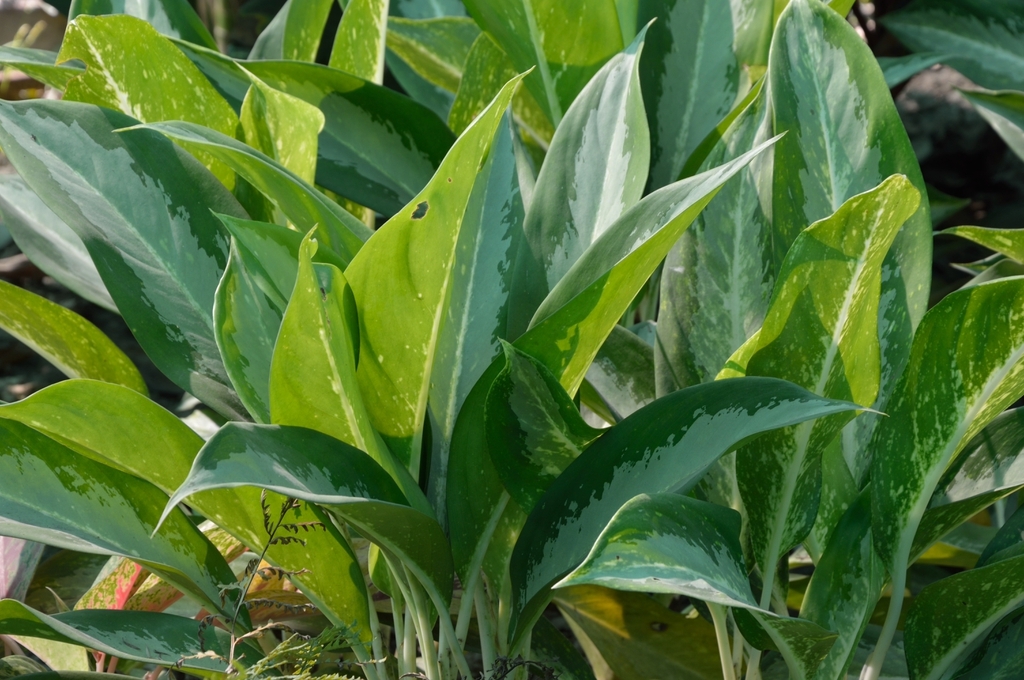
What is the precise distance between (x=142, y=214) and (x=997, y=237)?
641mm

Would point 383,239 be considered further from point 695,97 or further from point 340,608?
point 695,97

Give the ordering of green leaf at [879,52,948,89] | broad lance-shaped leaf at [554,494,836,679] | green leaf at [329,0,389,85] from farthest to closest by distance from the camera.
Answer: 1. green leaf at [879,52,948,89]
2. green leaf at [329,0,389,85]
3. broad lance-shaped leaf at [554,494,836,679]

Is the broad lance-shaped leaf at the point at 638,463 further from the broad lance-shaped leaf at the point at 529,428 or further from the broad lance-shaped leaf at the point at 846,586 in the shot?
the broad lance-shaped leaf at the point at 846,586

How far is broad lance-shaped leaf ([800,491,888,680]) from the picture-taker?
569 mm

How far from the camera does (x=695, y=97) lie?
851mm

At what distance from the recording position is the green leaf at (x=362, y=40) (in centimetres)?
81

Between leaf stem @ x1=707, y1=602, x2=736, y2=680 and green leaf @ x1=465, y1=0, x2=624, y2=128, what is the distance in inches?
18.1

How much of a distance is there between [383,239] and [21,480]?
0.27 meters

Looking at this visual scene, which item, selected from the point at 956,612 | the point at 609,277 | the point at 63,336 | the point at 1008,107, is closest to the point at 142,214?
the point at 63,336

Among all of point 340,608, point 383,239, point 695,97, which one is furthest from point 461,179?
point 695,97

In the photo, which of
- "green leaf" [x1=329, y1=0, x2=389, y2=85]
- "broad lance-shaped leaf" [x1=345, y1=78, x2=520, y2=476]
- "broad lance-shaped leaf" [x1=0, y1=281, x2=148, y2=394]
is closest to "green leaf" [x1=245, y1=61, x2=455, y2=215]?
"green leaf" [x1=329, y1=0, x2=389, y2=85]

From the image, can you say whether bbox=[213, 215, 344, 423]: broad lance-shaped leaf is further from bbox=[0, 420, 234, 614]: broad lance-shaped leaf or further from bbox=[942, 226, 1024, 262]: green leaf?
bbox=[942, 226, 1024, 262]: green leaf

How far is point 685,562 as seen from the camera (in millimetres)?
421

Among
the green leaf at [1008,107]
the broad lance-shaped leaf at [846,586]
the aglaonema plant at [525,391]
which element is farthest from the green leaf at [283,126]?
the green leaf at [1008,107]
